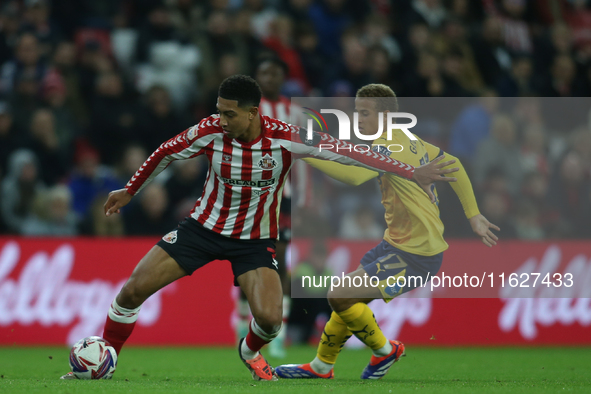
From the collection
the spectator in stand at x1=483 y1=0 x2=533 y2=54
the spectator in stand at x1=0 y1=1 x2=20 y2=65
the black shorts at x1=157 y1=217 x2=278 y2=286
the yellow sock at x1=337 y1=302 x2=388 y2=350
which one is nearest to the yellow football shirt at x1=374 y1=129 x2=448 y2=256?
the yellow sock at x1=337 y1=302 x2=388 y2=350

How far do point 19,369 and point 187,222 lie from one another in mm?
2044

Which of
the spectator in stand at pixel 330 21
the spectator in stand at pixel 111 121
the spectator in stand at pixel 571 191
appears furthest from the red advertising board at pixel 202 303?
the spectator in stand at pixel 330 21

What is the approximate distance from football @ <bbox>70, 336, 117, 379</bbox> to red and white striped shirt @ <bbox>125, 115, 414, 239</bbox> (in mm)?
1099

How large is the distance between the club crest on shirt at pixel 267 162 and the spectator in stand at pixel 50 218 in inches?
166

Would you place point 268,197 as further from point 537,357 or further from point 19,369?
point 537,357

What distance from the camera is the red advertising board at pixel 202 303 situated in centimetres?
877

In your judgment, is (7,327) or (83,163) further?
(83,163)

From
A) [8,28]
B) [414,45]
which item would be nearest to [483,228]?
[414,45]

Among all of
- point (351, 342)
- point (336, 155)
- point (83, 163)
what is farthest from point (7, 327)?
point (336, 155)

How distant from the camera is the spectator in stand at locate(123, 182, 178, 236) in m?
9.28

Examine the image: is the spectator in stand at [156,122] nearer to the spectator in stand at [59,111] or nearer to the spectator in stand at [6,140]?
the spectator in stand at [59,111]

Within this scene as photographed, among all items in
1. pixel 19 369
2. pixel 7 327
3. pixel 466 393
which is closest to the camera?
pixel 466 393

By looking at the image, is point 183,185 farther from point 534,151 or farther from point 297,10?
point 534,151

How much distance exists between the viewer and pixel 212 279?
9156 millimetres
